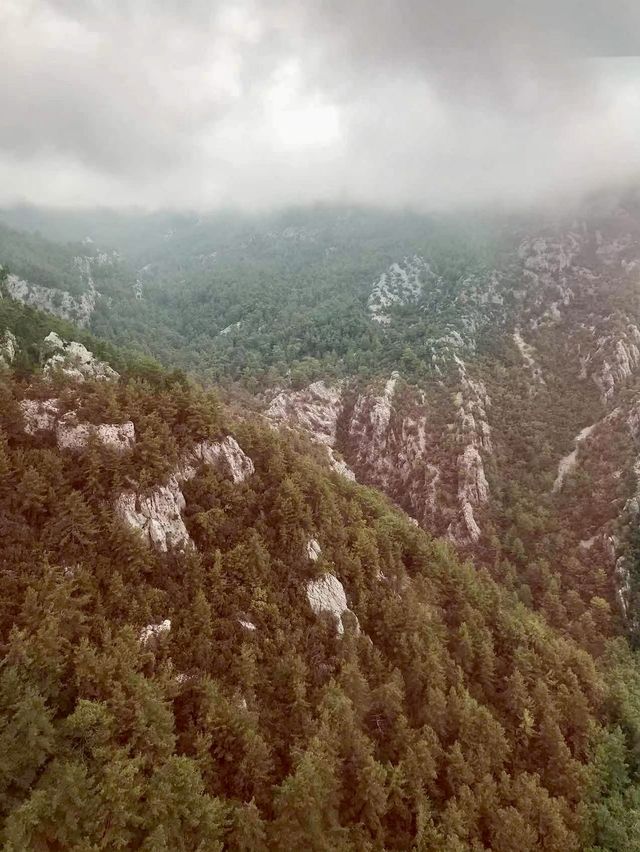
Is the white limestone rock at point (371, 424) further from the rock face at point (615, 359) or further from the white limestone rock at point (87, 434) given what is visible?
the white limestone rock at point (87, 434)

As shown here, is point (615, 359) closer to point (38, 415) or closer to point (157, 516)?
point (157, 516)

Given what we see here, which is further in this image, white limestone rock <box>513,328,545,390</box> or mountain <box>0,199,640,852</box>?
white limestone rock <box>513,328,545,390</box>

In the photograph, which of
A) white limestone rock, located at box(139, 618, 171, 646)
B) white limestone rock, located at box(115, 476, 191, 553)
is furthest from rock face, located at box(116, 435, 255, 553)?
white limestone rock, located at box(139, 618, 171, 646)

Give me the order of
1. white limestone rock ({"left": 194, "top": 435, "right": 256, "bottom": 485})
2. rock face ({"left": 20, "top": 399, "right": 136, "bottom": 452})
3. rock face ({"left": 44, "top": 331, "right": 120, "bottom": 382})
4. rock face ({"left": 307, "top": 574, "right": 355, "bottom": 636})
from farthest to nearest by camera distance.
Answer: rock face ({"left": 44, "top": 331, "right": 120, "bottom": 382})
white limestone rock ({"left": 194, "top": 435, "right": 256, "bottom": 485})
rock face ({"left": 307, "top": 574, "right": 355, "bottom": 636})
rock face ({"left": 20, "top": 399, "right": 136, "bottom": 452})

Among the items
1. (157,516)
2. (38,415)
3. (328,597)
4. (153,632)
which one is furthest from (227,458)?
(153,632)

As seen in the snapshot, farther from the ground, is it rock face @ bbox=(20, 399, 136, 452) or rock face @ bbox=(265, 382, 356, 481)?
rock face @ bbox=(265, 382, 356, 481)

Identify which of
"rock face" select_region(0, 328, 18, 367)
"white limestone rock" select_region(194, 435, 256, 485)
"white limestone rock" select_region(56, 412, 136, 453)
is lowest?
"white limestone rock" select_region(56, 412, 136, 453)

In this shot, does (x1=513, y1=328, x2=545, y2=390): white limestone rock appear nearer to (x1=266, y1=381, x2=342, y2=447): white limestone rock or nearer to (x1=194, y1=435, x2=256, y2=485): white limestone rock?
(x1=266, y1=381, x2=342, y2=447): white limestone rock

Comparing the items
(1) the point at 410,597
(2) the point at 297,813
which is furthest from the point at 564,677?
(2) the point at 297,813
